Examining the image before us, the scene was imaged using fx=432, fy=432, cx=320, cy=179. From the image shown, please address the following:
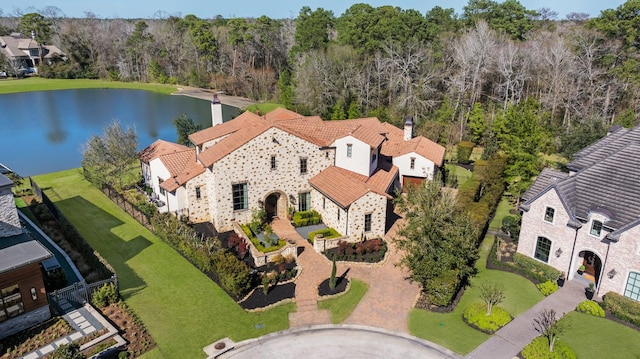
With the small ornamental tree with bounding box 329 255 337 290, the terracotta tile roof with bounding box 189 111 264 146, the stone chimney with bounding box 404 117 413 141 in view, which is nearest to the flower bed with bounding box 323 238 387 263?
the small ornamental tree with bounding box 329 255 337 290

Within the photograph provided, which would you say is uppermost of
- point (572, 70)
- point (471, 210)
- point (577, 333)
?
point (572, 70)

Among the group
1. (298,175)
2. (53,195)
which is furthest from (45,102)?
(298,175)

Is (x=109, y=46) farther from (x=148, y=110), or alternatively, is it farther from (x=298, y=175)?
(x=298, y=175)

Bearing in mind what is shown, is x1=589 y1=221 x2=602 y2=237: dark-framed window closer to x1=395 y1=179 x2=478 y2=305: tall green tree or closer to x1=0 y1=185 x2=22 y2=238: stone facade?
x1=395 y1=179 x2=478 y2=305: tall green tree

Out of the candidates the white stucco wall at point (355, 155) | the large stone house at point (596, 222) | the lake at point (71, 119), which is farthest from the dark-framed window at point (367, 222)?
the lake at point (71, 119)

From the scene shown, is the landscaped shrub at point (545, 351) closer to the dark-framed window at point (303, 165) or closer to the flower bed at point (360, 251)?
the flower bed at point (360, 251)

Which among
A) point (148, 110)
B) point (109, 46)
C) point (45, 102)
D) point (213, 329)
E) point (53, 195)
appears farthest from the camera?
point (109, 46)
